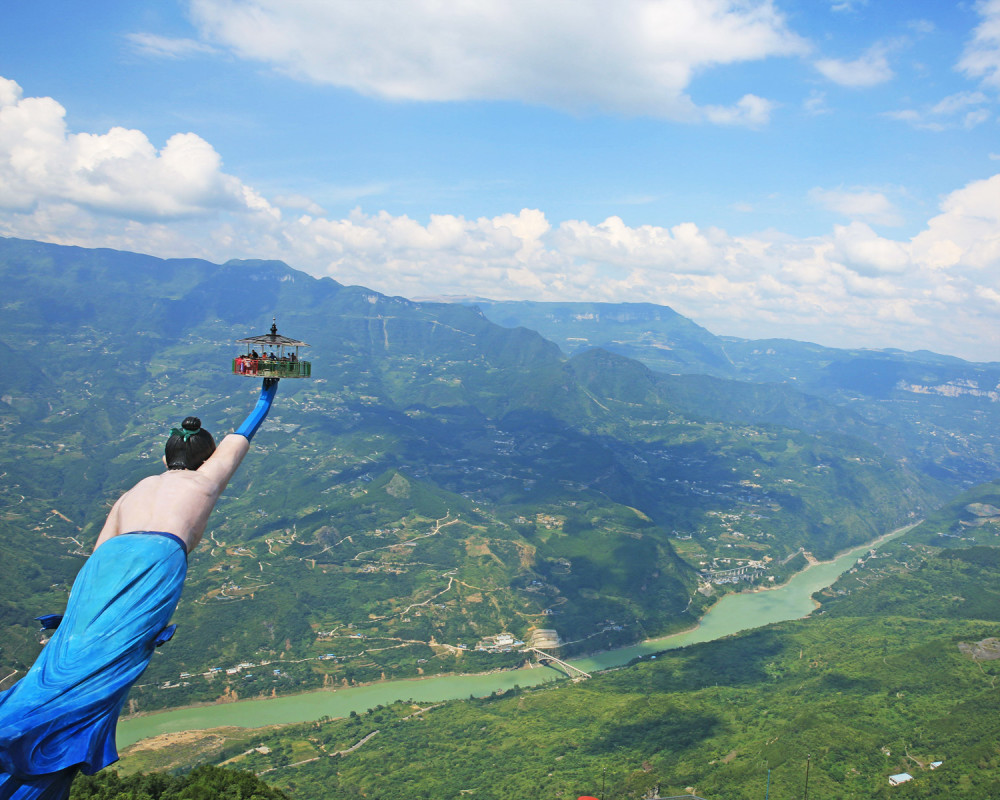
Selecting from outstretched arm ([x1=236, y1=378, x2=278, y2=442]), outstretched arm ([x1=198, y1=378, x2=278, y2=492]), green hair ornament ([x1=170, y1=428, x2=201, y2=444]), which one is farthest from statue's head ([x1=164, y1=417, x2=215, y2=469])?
outstretched arm ([x1=236, y1=378, x2=278, y2=442])

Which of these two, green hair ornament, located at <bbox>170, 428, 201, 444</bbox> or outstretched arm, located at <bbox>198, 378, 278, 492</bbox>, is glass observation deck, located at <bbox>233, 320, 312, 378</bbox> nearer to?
outstretched arm, located at <bbox>198, 378, 278, 492</bbox>

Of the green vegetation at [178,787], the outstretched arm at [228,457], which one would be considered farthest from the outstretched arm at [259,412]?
the green vegetation at [178,787]

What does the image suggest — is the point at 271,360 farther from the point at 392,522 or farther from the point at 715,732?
the point at 392,522

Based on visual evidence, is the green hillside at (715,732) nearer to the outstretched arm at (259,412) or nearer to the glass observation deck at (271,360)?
the glass observation deck at (271,360)

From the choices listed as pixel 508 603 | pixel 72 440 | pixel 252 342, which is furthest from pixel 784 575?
pixel 72 440

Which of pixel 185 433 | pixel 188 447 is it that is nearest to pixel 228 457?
pixel 188 447

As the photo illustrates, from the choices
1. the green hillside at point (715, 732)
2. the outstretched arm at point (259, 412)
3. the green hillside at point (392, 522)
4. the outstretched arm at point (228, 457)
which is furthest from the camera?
the green hillside at point (392, 522)
